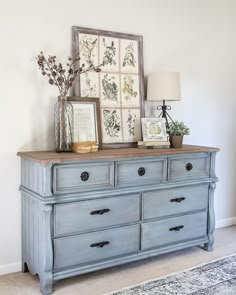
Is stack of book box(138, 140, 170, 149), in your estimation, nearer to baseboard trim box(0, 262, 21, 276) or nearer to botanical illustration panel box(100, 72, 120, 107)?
botanical illustration panel box(100, 72, 120, 107)

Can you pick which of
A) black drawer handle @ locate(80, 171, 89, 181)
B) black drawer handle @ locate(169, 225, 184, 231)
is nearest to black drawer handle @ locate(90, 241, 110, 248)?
black drawer handle @ locate(80, 171, 89, 181)

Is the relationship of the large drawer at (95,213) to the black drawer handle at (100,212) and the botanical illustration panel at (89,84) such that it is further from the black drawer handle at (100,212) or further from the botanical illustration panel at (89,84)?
the botanical illustration panel at (89,84)

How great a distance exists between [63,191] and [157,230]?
34.0 inches

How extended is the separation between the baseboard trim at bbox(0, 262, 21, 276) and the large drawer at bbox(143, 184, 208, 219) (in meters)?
1.01

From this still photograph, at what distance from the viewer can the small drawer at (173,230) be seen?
278cm

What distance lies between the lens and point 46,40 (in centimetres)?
273

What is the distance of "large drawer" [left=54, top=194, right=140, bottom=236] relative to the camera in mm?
2402

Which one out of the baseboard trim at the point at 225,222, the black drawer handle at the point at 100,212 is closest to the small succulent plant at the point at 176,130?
the black drawer handle at the point at 100,212

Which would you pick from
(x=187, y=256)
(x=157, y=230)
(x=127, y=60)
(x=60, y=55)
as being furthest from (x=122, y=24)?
(x=187, y=256)

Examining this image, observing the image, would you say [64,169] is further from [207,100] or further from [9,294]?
[207,100]

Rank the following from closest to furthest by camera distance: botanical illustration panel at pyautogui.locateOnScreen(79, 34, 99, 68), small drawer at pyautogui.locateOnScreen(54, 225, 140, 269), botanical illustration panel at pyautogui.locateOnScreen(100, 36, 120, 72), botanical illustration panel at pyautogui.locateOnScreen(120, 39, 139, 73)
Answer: small drawer at pyautogui.locateOnScreen(54, 225, 140, 269) < botanical illustration panel at pyautogui.locateOnScreen(79, 34, 99, 68) < botanical illustration panel at pyautogui.locateOnScreen(100, 36, 120, 72) < botanical illustration panel at pyautogui.locateOnScreen(120, 39, 139, 73)

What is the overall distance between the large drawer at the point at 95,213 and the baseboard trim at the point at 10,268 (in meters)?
0.58

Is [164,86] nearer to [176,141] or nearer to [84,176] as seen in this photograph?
[176,141]

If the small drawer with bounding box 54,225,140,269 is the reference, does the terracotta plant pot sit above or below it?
above
